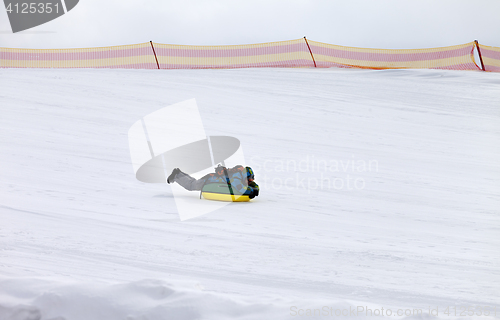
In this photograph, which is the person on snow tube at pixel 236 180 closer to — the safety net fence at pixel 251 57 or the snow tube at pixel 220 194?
the snow tube at pixel 220 194

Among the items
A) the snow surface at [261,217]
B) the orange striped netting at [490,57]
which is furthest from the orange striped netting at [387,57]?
the snow surface at [261,217]

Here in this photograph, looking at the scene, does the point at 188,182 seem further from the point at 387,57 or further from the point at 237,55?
the point at 387,57

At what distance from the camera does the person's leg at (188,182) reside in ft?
18.3

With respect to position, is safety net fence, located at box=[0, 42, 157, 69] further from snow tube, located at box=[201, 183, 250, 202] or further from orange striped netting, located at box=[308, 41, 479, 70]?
snow tube, located at box=[201, 183, 250, 202]

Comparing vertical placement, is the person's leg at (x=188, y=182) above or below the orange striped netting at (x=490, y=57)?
above

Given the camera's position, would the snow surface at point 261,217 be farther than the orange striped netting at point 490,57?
No

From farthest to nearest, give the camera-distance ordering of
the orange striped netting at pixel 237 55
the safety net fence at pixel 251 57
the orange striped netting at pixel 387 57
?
the orange striped netting at pixel 237 55
the orange striped netting at pixel 387 57
the safety net fence at pixel 251 57

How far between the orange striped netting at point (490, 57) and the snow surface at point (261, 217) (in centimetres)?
827

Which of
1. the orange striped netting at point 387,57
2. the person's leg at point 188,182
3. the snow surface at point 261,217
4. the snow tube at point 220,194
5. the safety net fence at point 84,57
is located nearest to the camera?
the snow surface at point 261,217

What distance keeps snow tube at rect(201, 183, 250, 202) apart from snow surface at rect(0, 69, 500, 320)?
13 cm

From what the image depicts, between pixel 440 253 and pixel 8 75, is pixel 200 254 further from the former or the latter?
pixel 8 75

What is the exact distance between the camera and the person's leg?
559 cm

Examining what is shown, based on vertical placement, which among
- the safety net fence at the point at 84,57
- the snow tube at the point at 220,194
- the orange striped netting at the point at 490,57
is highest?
the safety net fence at the point at 84,57

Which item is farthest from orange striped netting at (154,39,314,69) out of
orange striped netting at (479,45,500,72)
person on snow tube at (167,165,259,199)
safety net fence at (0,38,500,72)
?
person on snow tube at (167,165,259,199)
